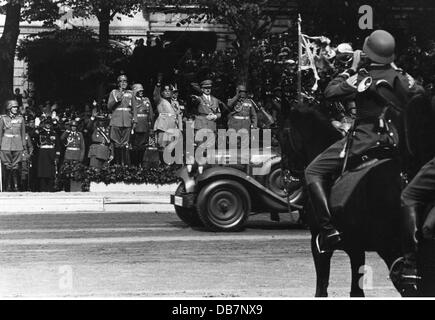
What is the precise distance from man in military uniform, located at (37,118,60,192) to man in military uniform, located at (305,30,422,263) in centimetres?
1410

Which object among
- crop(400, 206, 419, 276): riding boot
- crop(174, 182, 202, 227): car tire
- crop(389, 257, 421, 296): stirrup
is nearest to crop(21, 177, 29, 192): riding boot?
crop(174, 182, 202, 227): car tire

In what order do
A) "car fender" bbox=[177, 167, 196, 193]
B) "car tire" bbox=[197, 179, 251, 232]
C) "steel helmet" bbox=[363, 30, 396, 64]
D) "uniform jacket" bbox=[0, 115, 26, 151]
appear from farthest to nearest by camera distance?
"uniform jacket" bbox=[0, 115, 26, 151], "car fender" bbox=[177, 167, 196, 193], "car tire" bbox=[197, 179, 251, 232], "steel helmet" bbox=[363, 30, 396, 64]

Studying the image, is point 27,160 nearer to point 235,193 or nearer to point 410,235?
point 235,193

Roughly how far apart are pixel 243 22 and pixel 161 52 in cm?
274

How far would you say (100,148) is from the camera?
2216 cm

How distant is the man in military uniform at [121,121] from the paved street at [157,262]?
531 cm

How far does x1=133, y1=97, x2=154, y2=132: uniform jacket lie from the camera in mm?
21844

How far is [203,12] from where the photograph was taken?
79.5 ft

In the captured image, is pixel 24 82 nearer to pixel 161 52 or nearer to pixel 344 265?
pixel 161 52

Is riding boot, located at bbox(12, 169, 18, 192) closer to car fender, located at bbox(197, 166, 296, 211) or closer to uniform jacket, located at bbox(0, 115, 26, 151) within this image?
uniform jacket, located at bbox(0, 115, 26, 151)

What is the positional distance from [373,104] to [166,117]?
13133 mm

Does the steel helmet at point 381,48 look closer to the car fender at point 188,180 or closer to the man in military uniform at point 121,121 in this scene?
the car fender at point 188,180

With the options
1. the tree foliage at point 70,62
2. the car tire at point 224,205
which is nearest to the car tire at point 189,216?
the car tire at point 224,205

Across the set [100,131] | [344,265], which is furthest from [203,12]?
[344,265]
